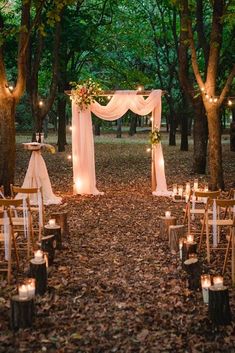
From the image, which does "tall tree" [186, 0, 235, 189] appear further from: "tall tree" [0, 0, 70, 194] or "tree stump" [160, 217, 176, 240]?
"tree stump" [160, 217, 176, 240]

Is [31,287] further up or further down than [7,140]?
further down

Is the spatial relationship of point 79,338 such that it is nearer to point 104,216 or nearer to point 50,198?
point 104,216

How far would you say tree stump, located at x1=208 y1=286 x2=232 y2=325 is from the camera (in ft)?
17.3

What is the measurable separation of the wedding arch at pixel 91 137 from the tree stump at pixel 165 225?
460 centimetres

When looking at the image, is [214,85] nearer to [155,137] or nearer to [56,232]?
[155,137]

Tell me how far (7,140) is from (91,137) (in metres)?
2.51

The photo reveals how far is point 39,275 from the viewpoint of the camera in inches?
245

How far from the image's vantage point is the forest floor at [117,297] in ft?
16.3

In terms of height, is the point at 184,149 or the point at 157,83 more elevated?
the point at 157,83

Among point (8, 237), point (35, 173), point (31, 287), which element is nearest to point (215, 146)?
point (35, 173)

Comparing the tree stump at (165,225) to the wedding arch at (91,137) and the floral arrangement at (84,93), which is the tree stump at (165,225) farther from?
the floral arrangement at (84,93)

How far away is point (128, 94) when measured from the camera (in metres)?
14.2

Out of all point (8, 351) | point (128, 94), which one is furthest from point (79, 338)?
point (128, 94)

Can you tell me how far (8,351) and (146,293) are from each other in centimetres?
212
